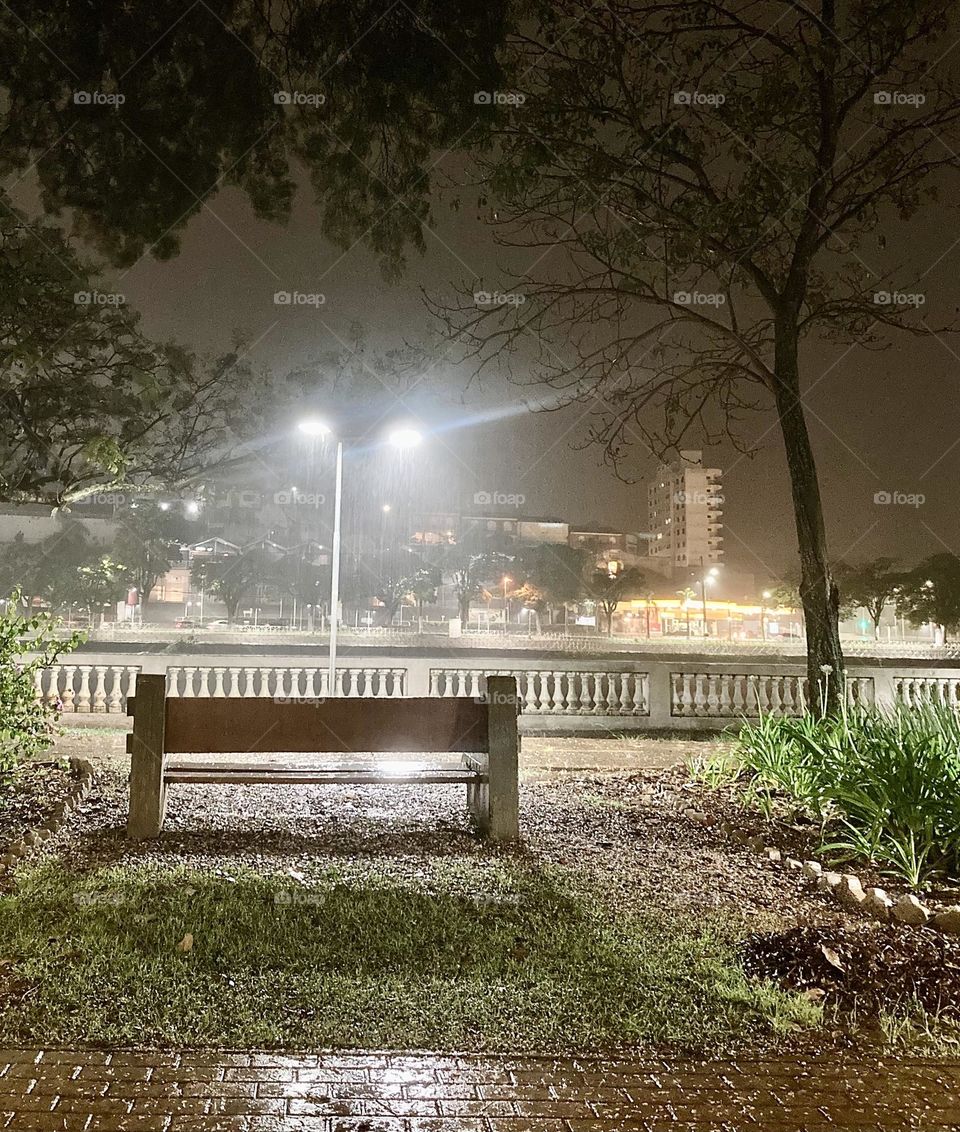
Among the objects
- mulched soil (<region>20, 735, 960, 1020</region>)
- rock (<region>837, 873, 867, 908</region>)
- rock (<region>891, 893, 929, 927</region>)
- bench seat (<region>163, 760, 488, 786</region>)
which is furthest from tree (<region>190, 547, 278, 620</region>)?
rock (<region>891, 893, 929, 927</region>)

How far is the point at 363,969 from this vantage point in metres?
3.63

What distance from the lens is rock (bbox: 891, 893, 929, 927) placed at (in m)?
4.29

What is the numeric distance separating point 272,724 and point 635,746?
22.6 feet

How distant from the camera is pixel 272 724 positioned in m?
5.74

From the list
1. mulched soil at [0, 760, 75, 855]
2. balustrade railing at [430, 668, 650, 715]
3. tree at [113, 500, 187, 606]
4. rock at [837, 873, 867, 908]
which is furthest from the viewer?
tree at [113, 500, 187, 606]

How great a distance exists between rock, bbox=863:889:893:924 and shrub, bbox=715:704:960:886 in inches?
14.2

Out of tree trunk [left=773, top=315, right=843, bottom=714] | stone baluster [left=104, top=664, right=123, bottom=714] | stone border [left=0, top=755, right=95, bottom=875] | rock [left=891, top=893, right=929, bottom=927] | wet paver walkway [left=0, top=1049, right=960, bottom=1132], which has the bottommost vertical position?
wet paver walkway [left=0, top=1049, right=960, bottom=1132]

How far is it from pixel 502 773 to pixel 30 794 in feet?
12.3

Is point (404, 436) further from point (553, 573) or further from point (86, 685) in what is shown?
point (553, 573)

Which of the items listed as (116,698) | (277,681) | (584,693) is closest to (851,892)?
(584,693)

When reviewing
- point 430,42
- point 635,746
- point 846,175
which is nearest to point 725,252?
point 846,175

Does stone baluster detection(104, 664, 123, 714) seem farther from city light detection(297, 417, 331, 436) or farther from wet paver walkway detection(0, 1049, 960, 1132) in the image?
wet paver walkway detection(0, 1049, 960, 1132)

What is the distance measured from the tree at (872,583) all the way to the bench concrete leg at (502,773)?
62408 millimetres

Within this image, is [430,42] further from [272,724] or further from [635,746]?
[635,746]
